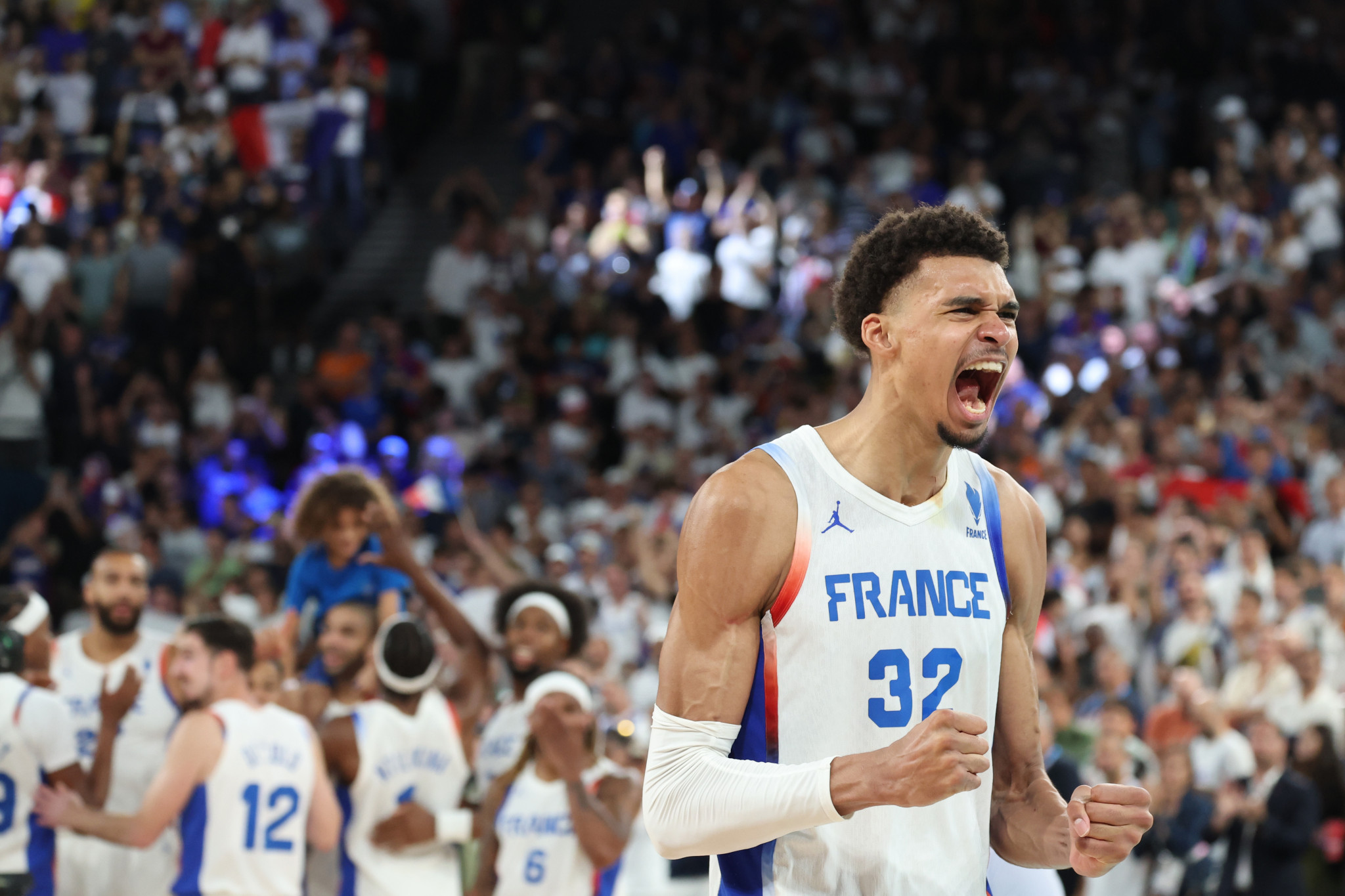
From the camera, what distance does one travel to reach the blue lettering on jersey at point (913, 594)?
10.6 feet

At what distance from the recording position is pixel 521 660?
699cm

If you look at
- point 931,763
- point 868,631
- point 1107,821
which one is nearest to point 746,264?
point 868,631

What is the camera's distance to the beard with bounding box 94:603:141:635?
752 centimetres

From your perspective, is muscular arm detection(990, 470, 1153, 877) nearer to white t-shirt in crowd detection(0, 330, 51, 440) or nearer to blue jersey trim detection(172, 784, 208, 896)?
blue jersey trim detection(172, 784, 208, 896)

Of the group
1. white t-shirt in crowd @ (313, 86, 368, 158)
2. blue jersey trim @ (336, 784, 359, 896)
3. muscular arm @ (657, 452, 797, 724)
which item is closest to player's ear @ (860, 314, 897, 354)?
muscular arm @ (657, 452, 797, 724)

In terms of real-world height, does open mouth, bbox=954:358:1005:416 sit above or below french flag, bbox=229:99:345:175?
below

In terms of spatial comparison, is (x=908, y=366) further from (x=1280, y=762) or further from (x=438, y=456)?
(x=438, y=456)

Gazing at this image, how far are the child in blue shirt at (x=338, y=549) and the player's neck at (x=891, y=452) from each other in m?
4.57

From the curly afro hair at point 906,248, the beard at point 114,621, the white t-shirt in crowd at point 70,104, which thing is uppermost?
the white t-shirt in crowd at point 70,104

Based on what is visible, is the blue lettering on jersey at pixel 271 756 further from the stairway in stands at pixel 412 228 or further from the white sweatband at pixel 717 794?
the stairway in stands at pixel 412 228

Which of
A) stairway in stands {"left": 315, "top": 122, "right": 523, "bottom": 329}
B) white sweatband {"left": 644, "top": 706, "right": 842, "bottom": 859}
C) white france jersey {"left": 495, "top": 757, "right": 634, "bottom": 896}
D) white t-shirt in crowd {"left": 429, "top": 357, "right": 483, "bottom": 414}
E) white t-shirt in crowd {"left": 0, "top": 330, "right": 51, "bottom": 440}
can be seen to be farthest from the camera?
stairway in stands {"left": 315, "top": 122, "right": 523, "bottom": 329}

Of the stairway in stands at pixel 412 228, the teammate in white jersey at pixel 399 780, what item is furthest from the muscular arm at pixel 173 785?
the stairway in stands at pixel 412 228

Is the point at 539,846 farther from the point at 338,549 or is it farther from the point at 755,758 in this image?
the point at 755,758

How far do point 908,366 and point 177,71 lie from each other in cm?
1682
